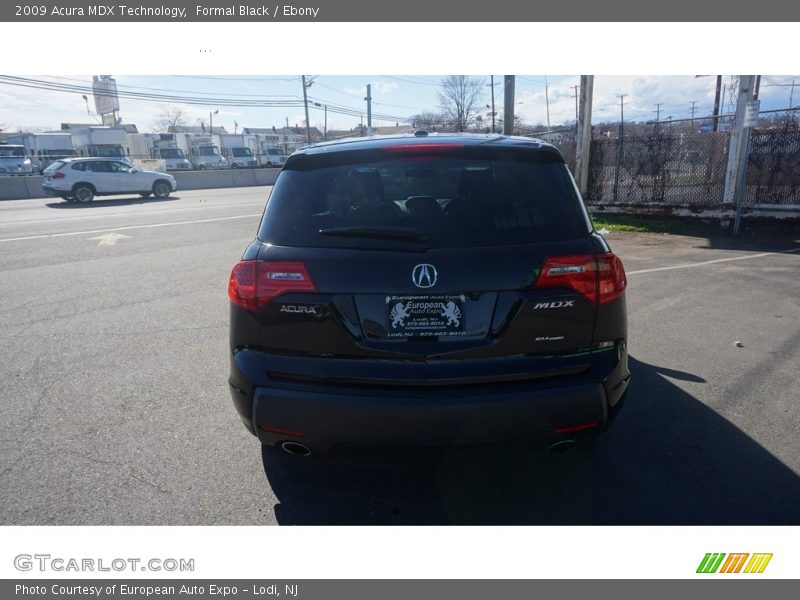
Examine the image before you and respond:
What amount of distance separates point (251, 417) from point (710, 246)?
11054 mm

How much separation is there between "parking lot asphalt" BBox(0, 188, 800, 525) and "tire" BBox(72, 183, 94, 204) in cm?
A: 1655

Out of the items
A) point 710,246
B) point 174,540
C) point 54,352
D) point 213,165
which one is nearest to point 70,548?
point 174,540

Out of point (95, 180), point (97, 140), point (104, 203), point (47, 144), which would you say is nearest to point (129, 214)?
point (104, 203)

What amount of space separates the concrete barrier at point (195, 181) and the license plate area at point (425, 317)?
23.4 m

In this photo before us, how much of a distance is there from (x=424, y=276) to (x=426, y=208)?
493mm

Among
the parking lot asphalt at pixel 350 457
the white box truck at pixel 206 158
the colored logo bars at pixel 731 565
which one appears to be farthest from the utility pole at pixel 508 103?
the white box truck at pixel 206 158

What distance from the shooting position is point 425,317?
2619mm

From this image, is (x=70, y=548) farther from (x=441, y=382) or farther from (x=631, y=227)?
(x=631, y=227)

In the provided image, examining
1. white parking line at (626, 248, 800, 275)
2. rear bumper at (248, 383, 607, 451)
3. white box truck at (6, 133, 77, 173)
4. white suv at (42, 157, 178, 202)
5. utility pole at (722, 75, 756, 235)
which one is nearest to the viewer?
rear bumper at (248, 383, 607, 451)

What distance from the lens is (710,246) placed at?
1128cm

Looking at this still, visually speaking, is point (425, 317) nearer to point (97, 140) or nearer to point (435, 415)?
point (435, 415)

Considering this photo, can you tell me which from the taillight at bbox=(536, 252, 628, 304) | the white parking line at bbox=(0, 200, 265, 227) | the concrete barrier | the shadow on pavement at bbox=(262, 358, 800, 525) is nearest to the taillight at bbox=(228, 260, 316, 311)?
the shadow on pavement at bbox=(262, 358, 800, 525)

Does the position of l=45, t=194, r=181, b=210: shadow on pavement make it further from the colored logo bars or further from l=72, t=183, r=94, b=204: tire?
the colored logo bars

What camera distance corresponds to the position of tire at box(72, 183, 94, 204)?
2181 centimetres
